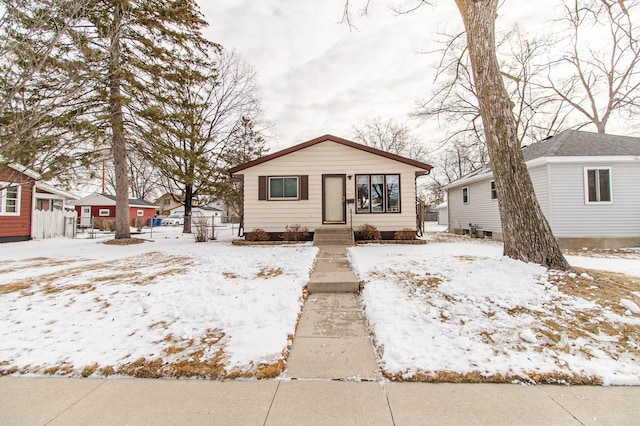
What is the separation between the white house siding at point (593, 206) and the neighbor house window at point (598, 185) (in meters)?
0.14

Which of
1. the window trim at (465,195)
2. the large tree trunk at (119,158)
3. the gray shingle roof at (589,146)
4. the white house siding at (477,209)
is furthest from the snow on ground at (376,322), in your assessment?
the window trim at (465,195)

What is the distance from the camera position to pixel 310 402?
6.63 ft

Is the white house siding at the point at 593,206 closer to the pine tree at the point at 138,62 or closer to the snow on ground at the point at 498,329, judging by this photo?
the snow on ground at the point at 498,329

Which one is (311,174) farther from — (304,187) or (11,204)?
A: (11,204)

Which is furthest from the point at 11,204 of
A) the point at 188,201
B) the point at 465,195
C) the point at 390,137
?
the point at 390,137

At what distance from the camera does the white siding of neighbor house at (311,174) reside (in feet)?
36.3

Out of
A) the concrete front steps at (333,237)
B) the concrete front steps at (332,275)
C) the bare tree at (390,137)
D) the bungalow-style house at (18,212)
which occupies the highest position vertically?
the bare tree at (390,137)

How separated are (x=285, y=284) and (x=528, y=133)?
2656 cm

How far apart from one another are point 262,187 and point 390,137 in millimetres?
24867

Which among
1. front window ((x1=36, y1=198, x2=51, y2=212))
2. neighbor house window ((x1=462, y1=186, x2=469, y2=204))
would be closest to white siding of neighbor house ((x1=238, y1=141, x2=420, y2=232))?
neighbor house window ((x1=462, y1=186, x2=469, y2=204))

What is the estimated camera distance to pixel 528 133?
74.8 ft

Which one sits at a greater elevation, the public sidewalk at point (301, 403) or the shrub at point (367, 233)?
the shrub at point (367, 233)

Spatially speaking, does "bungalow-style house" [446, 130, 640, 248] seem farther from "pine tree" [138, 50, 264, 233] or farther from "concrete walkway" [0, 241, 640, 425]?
"pine tree" [138, 50, 264, 233]

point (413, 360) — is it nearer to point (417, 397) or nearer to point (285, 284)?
point (417, 397)
